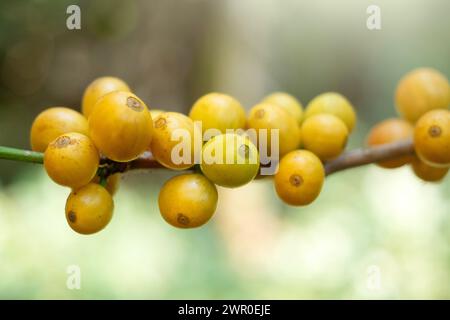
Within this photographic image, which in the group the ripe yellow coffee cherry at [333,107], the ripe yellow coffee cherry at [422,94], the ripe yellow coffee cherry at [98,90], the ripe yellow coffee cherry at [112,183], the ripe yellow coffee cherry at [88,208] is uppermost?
the ripe yellow coffee cherry at [422,94]

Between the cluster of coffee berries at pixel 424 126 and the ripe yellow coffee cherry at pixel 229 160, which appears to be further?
the cluster of coffee berries at pixel 424 126

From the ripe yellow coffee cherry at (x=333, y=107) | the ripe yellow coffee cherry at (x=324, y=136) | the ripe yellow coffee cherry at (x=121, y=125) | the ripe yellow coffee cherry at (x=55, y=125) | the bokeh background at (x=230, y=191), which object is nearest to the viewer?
the ripe yellow coffee cherry at (x=121, y=125)

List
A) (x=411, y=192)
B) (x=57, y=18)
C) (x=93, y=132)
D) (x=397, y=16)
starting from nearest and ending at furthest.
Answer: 1. (x=93, y=132)
2. (x=411, y=192)
3. (x=57, y=18)
4. (x=397, y=16)

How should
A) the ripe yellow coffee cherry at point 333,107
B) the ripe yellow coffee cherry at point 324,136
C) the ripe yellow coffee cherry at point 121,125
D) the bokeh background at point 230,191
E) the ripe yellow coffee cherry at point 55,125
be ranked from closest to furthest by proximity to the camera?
the ripe yellow coffee cherry at point 121,125 < the ripe yellow coffee cherry at point 55,125 < the ripe yellow coffee cherry at point 324,136 < the ripe yellow coffee cherry at point 333,107 < the bokeh background at point 230,191

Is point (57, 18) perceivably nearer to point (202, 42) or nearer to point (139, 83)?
point (139, 83)

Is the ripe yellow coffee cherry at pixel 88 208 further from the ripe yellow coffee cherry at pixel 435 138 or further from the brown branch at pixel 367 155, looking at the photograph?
the ripe yellow coffee cherry at pixel 435 138

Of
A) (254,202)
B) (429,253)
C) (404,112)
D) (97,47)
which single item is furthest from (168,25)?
(404,112)

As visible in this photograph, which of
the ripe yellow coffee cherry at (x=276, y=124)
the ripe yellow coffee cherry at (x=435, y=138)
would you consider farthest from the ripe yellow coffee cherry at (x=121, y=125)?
the ripe yellow coffee cherry at (x=435, y=138)
